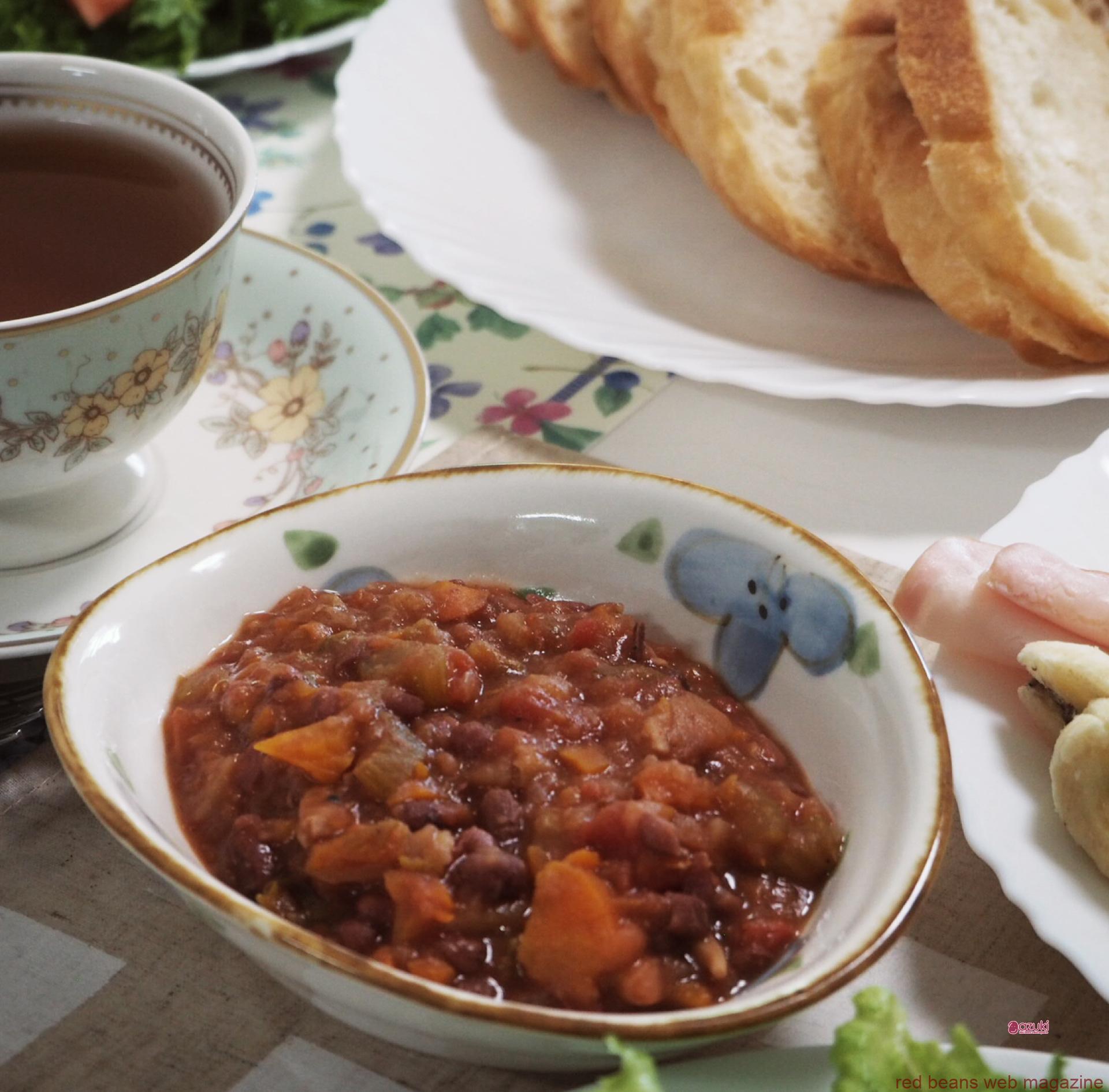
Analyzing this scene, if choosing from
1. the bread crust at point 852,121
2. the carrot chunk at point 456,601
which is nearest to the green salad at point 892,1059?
the carrot chunk at point 456,601

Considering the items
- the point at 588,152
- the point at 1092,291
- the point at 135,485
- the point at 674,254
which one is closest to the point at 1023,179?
the point at 1092,291

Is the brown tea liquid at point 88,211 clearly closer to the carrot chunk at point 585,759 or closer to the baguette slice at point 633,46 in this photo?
the carrot chunk at point 585,759

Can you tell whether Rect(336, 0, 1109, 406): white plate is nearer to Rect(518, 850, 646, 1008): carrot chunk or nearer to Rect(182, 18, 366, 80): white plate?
Rect(182, 18, 366, 80): white plate

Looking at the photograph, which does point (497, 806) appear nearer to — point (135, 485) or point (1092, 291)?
point (135, 485)

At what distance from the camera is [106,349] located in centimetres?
184

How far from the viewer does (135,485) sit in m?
2.11

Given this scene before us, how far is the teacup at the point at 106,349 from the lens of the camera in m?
1.81

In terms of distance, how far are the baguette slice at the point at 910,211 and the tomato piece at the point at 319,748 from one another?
1532 mm

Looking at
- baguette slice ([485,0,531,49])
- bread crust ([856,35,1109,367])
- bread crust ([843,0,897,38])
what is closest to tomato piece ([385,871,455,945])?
bread crust ([856,35,1109,367])

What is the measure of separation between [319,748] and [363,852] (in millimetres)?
132

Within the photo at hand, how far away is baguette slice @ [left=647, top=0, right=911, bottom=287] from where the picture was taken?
262 cm

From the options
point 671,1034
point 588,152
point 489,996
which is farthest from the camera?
point 588,152

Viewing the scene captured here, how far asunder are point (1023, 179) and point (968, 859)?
136 centimetres

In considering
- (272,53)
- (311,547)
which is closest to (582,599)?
(311,547)
